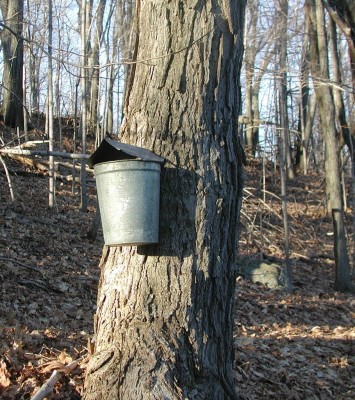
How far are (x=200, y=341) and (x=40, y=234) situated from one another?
→ 6655 mm

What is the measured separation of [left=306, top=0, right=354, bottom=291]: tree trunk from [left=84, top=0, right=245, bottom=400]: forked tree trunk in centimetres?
868

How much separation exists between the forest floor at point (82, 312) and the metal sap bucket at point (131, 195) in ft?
3.91

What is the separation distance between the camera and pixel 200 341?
3676 mm

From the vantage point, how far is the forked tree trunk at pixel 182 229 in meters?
3.57

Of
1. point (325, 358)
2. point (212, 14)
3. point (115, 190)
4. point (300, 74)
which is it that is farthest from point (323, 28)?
point (115, 190)

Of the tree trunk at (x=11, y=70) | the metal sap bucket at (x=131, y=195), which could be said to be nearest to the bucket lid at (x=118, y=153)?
the metal sap bucket at (x=131, y=195)

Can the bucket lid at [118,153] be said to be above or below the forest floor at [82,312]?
above

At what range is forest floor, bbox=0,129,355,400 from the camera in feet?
14.9

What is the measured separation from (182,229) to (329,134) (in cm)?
1063

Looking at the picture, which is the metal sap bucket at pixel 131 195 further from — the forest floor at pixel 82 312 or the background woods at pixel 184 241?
the forest floor at pixel 82 312

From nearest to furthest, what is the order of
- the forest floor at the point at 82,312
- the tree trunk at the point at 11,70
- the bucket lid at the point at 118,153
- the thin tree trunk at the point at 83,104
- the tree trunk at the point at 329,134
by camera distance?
the bucket lid at the point at 118,153, the forest floor at the point at 82,312, the thin tree trunk at the point at 83,104, the tree trunk at the point at 329,134, the tree trunk at the point at 11,70

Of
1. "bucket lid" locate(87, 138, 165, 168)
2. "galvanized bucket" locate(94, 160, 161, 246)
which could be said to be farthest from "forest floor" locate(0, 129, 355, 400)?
"bucket lid" locate(87, 138, 165, 168)

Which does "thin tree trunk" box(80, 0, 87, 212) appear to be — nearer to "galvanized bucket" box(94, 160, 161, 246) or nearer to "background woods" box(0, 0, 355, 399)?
"background woods" box(0, 0, 355, 399)

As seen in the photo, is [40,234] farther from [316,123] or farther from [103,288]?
[316,123]
